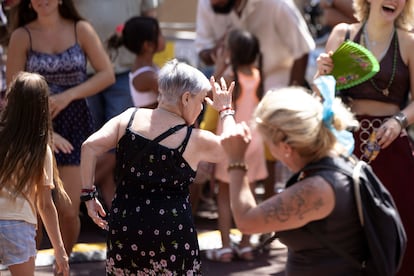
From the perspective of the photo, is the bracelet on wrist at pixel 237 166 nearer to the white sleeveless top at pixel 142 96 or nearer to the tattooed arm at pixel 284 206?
the tattooed arm at pixel 284 206

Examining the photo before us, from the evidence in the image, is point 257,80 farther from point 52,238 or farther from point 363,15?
point 52,238

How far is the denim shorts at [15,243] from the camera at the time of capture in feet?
15.1

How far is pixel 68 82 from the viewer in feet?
20.2

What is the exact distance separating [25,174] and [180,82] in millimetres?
933

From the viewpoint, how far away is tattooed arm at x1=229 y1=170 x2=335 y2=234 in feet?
11.6

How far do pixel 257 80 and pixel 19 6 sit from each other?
193 centimetres

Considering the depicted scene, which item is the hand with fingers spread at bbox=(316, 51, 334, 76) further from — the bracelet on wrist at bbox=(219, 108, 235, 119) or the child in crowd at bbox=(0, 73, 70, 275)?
the child in crowd at bbox=(0, 73, 70, 275)

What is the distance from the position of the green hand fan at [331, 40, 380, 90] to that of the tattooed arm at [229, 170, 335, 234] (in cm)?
153

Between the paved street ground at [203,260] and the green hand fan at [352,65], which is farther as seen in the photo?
the paved street ground at [203,260]

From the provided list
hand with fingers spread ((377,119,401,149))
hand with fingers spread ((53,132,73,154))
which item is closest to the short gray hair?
hand with fingers spread ((377,119,401,149))

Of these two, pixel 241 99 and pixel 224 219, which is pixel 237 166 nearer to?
pixel 224 219

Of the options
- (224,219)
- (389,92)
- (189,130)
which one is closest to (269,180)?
(224,219)

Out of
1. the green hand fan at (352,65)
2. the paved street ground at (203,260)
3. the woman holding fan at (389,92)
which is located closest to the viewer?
the green hand fan at (352,65)

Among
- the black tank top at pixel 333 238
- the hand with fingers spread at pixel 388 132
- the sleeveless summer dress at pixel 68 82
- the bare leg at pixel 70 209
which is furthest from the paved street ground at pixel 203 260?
the black tank top at pixel 333 238
